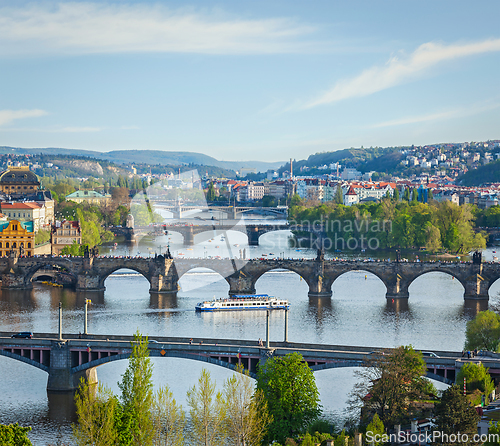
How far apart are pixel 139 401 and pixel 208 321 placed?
908 inches

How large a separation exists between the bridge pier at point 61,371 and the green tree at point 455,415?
53.2 ft

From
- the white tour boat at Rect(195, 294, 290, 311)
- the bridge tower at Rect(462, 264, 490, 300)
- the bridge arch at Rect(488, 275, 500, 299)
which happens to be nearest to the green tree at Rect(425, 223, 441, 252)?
the bridge arch at Rect(488, 275, 500, 299)

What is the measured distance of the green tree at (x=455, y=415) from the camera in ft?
74.2

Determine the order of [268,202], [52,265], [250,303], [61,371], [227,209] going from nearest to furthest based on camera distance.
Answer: [61,371]
[250,303]
[52,265]
[227,209]
[268,202]

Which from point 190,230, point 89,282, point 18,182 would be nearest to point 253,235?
point 190,230

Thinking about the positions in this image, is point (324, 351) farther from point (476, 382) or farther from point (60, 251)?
point (60, 251)

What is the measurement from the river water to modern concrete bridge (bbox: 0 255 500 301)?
43.5 inches

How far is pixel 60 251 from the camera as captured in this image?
238ft

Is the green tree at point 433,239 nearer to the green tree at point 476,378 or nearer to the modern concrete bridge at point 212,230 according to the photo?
the modern concrete bridge at point 212,230

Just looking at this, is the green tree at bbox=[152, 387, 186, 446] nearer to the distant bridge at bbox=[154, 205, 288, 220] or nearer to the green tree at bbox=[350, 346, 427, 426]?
the green tree at bbox=[350, 346, 427, 426]

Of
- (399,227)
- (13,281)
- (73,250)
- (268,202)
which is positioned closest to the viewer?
(13,281)

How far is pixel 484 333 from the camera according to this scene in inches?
1486

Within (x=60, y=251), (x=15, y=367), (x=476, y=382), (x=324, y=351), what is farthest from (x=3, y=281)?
(x=476, y=382)

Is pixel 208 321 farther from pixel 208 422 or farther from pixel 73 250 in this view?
pixel 73 250
